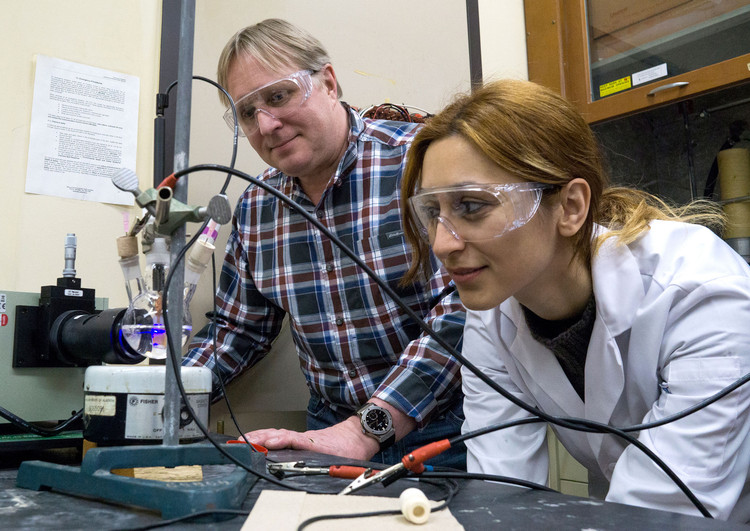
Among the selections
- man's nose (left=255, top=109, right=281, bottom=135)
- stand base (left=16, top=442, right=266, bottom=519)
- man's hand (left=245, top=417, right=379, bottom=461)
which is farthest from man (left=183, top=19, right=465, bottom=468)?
stand base (left=16, top=442, right=266, bottom=519)

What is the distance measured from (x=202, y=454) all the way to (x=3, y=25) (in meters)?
1.35

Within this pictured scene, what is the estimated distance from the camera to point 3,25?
1.54 metres

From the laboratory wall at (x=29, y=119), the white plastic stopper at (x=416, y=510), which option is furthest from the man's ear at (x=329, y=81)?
the white plastic stopper at (x=416, y=510)

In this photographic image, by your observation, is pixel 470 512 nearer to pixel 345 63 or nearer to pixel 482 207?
pixel 482 207

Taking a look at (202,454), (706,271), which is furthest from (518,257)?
(202,454)

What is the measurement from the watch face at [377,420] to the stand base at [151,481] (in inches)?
23.2

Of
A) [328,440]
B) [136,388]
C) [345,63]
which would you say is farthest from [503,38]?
[136,388]

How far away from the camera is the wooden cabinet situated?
73.6 inches

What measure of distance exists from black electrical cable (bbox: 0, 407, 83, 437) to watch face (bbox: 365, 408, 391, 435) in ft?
1.78

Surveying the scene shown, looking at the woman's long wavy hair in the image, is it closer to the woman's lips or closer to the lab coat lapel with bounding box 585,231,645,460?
the lab coat lapel with bounding box 585,231,645,460

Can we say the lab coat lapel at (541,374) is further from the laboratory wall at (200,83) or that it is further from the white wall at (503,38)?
the white wall at (503,38)

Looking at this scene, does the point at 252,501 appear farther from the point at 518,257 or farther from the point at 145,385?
the point at 518,257

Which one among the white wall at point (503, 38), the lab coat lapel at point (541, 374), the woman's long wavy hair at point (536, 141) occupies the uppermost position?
the white wall at point (503, 38)

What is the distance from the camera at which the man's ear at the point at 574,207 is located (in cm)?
103
